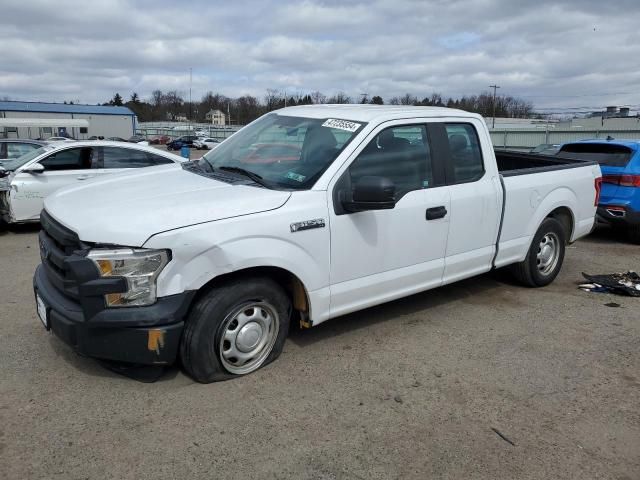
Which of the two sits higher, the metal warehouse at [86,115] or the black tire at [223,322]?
the metal warehouse at [86,115]

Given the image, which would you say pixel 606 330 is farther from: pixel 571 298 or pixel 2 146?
pixel 2 146

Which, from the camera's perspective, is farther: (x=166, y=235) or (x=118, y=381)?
(x=118, y=381)

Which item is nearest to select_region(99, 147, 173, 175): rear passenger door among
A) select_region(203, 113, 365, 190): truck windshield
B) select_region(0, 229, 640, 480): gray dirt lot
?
select_region(0, 229, 640, 480): gray dirt lot

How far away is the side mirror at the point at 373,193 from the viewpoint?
11.9ft

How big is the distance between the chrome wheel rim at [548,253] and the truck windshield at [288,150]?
297 centimetres

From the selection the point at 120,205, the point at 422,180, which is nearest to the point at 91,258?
the point at 120,205

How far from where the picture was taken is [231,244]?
3.35 m

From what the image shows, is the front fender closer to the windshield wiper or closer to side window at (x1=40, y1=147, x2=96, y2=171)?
the windshield wiper

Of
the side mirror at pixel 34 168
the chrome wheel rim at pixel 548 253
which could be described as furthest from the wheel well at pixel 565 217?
the side mirror at pixel 34 168

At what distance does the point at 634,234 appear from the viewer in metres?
8.40

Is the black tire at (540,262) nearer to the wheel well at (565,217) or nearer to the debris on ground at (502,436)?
the wheel well at (565,217)

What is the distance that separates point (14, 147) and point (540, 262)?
1038 centimetres

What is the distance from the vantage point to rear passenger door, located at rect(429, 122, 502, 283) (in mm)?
4621

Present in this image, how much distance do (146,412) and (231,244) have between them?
1.19 m
